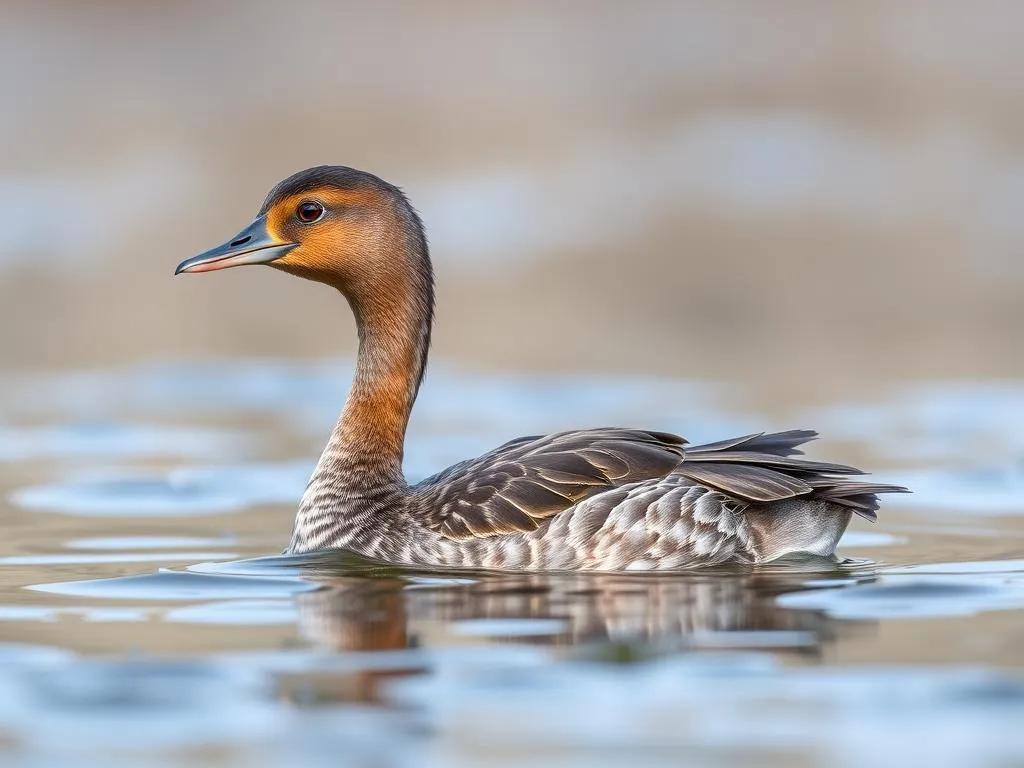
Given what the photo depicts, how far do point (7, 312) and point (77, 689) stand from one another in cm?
1481

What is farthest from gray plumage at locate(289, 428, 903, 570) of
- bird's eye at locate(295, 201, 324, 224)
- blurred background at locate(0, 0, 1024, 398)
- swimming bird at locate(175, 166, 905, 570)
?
blurred background at locate(0, 0, 1024, 398)

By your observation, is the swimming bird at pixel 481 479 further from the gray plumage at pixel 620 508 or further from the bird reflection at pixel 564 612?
the bird reflection at pixel 564 612

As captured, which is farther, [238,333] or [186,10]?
[186,10]

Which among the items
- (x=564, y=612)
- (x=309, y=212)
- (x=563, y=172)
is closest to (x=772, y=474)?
(x=564, y=612)

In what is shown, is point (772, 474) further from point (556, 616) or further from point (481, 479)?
point (556, 616)

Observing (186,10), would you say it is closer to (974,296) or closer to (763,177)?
(763,177)

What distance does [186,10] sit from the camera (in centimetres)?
3153

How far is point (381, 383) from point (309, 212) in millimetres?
963

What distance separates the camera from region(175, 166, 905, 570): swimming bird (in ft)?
30.4

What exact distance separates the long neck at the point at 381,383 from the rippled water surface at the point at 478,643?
530 millimetres

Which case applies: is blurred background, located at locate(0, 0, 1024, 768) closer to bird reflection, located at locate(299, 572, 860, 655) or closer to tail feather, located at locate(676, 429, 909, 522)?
bird reflection, located at locate(299, 572, 860, 655)

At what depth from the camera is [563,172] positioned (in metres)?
27.8

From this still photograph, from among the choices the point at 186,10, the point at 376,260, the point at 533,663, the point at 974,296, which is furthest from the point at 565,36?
the point at 533,663

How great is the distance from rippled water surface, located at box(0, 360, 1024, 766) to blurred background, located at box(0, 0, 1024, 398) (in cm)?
590
